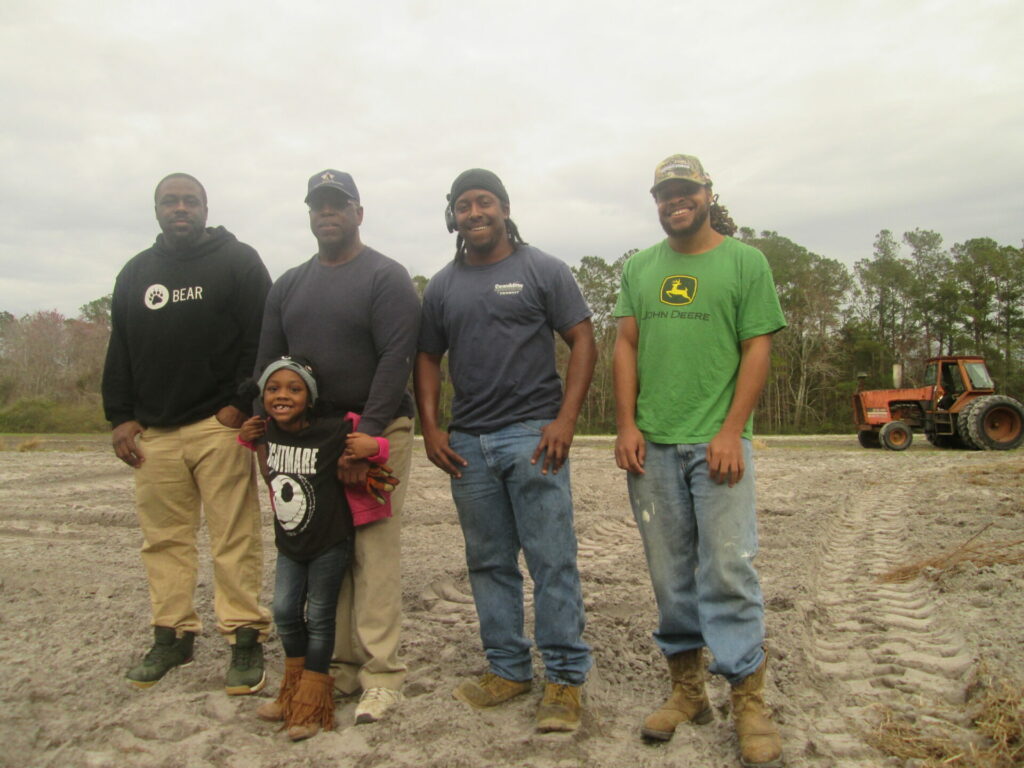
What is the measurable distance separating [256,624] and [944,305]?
51102 millimetres

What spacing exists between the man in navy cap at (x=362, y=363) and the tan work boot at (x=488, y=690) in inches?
10.1

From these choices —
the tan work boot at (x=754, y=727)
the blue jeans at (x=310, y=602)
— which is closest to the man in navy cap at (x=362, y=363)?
the blue jeans at (x=310, y=602)

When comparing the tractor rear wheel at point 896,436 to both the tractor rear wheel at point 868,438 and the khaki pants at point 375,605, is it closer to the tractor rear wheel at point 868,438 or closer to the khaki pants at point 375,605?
the tractor rear wheel at point 868,438

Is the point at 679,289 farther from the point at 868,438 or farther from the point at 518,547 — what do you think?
the point at 868,438

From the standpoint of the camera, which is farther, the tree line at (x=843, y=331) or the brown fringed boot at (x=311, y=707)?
the tree line at (x=843, y=331)

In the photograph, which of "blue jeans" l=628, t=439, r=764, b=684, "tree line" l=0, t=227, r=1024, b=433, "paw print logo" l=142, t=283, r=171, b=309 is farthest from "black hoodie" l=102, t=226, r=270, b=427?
"tree line" l=0, t=227, r=1024, b=433

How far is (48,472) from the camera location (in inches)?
463

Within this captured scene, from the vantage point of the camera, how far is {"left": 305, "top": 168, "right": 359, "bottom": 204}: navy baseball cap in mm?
3043

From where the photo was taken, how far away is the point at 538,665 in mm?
3357

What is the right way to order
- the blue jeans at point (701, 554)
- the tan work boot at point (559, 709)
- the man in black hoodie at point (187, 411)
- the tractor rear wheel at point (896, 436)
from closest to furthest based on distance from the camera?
the blue jeans at point (701, 554)
the tan work boot at point (559, 709)
the man in black hoodie at point (187, 411)
the tractor rear wheel at point (896, 436)

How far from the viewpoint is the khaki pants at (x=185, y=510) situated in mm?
3361

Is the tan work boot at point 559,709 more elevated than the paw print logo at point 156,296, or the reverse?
the paw print logo at point 156,296

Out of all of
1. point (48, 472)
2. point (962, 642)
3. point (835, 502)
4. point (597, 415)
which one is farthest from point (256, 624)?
point (597, 415)

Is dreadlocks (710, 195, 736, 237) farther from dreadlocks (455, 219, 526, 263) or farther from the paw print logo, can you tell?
the paw print logo
